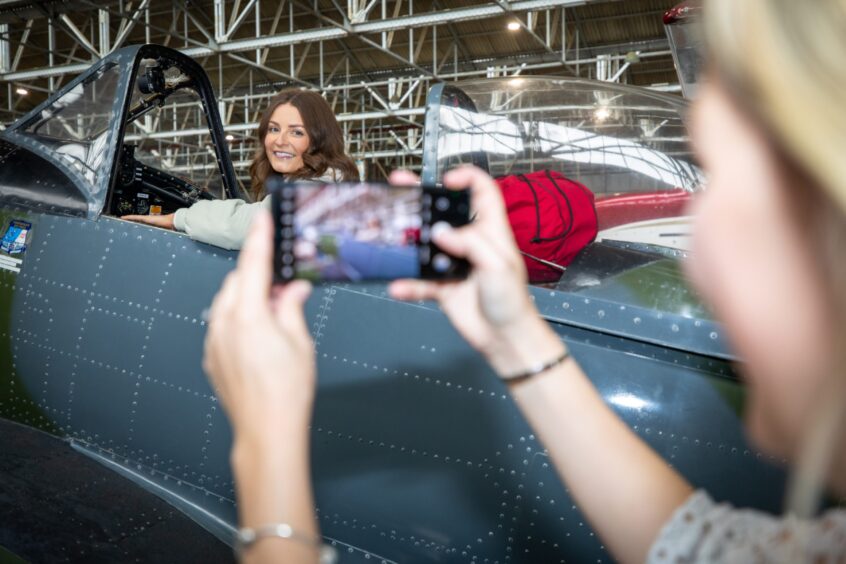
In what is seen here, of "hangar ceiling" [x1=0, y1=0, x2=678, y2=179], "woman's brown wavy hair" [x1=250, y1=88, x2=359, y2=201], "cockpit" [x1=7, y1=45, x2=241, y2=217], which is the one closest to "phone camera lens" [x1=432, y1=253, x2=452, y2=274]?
"cockpit" [x1=7, y1=45, x2=241, y2=217]

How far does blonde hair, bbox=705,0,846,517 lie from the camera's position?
538mm

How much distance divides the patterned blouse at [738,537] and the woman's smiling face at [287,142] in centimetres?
298

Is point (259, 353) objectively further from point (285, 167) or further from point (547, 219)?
point (285, 167)

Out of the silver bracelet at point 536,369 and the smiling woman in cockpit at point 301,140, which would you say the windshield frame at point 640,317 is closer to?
the silver bracelet at point 536,369

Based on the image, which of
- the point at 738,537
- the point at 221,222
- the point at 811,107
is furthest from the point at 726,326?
the point at 221,222

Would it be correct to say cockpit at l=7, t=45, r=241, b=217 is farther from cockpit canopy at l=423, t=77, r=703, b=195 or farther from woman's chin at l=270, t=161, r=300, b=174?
cockpit canopy at l=423, t=77, r=703, b=195

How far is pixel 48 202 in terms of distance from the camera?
2.81 m

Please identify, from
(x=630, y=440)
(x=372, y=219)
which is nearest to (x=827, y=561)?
(x=630, y=440)

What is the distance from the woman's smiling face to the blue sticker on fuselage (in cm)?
125

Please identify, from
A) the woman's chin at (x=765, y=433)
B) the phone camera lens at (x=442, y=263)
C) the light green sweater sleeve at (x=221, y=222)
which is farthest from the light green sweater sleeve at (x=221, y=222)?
the woman's chin at (x=765, y=433)

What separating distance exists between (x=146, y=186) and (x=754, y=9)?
4100 millimetres

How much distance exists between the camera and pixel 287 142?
12.0 ft

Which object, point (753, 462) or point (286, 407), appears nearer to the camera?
point (286, 407)

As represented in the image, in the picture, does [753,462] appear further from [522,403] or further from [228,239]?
[228,239]
